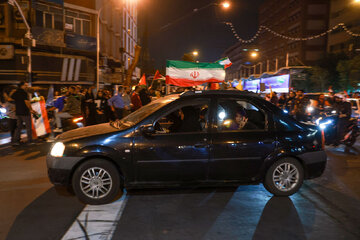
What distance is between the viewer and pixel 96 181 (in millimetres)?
4547

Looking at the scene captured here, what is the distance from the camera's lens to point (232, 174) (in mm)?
4789

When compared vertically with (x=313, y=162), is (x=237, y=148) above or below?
above

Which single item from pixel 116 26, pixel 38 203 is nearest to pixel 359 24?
pixel 116 26

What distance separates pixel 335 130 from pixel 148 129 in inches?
297

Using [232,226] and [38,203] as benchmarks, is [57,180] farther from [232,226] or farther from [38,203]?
[232,226]

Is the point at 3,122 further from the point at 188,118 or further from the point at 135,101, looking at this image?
the point at 188,118

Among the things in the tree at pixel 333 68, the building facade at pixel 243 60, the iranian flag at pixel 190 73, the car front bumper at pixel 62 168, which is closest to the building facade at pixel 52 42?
the iranian flag at pixel 190 73

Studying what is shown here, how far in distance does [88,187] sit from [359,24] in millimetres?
55917

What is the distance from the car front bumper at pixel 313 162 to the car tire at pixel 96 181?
2984mm

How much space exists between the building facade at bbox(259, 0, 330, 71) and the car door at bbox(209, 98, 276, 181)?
61.5m

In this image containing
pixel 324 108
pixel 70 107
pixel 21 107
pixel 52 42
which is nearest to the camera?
pixel 21 107

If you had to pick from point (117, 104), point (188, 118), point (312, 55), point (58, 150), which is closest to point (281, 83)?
point (117, 104)

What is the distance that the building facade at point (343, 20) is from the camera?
50.5 m

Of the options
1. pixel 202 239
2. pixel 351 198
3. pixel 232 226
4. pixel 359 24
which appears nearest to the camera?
pixel 202 239
